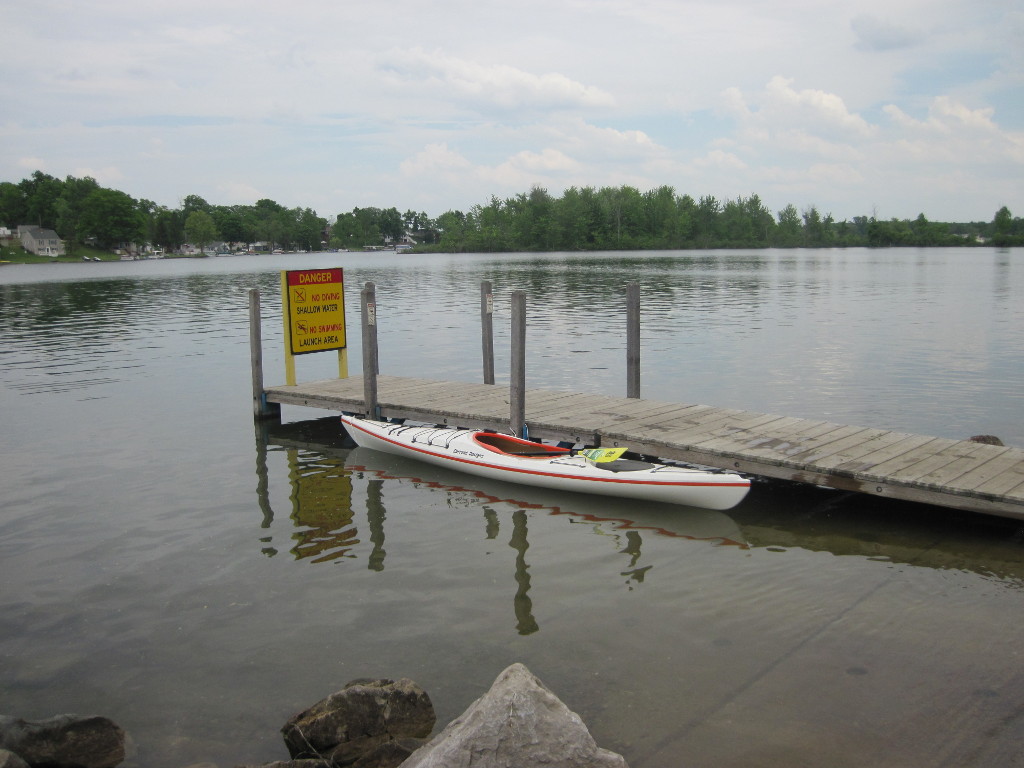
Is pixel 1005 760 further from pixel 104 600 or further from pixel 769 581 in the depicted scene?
pixel 104 600

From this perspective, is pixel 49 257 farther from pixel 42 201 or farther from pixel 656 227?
pixel 656 227

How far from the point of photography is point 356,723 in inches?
228

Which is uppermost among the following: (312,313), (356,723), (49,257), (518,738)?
(49,257)

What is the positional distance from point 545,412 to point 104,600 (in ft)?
22.0

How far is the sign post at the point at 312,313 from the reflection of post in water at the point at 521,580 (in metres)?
7.09

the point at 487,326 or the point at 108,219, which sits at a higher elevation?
the point at 108,219

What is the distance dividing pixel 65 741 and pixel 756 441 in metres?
8.08

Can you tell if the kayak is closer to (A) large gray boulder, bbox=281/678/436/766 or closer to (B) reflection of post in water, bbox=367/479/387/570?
(B) reflection of post in water, bbox=367/479/387/570

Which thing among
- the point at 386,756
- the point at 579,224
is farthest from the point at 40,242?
the point at 386,756

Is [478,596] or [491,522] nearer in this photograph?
[478,596]

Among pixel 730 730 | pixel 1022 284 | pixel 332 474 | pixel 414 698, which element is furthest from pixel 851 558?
pixel 1022 284

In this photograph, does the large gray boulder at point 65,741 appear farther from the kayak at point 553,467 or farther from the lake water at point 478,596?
the kayak at point 553,467

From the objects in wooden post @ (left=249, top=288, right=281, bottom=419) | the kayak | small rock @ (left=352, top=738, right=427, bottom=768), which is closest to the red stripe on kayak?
the kayak

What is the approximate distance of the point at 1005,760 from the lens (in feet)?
17.8
